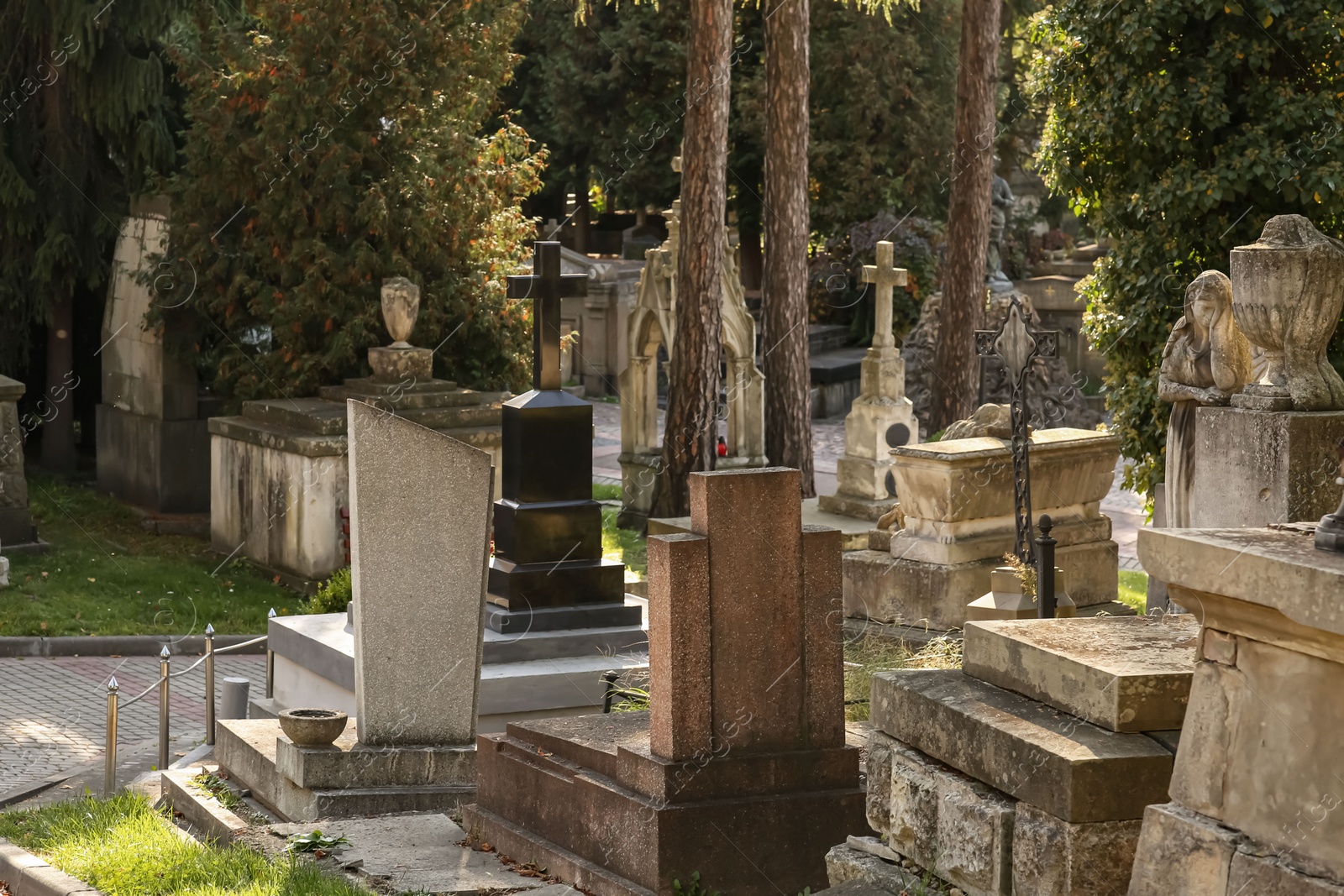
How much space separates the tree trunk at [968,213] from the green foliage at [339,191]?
4.98 m

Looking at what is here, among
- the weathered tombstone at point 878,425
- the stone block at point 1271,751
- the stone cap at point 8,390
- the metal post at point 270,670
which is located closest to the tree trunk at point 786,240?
the weathered tombstone at point 878,425

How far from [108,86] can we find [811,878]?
15.4m

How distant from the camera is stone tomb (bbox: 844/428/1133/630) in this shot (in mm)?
11820

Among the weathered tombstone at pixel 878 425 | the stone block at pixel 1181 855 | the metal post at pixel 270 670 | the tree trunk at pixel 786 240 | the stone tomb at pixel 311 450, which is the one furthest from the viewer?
the tree trunk at pixel 786 240

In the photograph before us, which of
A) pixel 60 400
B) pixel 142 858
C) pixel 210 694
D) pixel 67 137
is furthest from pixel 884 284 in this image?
pixel 142 858

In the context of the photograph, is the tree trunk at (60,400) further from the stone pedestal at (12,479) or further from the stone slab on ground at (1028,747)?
the stone slab on ground at (1028,747)

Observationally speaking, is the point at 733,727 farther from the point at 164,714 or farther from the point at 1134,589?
the point at 1134,589

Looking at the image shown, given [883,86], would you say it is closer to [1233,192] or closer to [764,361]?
[764,361]

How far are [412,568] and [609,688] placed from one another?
5.28ft

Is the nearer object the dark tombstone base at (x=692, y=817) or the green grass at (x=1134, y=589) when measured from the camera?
the dark tombstone base at (x=692, y=817)

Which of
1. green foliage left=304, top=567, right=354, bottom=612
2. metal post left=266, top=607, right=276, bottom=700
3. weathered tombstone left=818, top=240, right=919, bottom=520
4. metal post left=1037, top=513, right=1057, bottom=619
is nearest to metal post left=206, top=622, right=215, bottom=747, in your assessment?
metal post left=266, top=607, right=276, bottom=700

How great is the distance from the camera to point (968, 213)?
19.8m

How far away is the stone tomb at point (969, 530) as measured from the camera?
1182cm

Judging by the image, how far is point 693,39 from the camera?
17734mm
